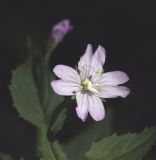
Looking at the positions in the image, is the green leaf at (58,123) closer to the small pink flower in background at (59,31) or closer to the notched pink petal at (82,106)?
the notched pink petal at (82,106)

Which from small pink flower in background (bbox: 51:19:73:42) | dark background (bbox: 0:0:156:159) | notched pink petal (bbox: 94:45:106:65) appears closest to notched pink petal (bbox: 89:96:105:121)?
notched pink petal (bbox: 94:45:106:65)

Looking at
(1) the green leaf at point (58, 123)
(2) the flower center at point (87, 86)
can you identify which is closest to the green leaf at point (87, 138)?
(1) the green leaf at point (58, 123)

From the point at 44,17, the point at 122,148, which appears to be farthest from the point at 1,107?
the point at 122,148

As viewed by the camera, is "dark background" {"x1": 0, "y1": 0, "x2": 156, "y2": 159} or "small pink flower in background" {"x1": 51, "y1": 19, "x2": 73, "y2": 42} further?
"dark background" {"x1": 0, "y1": 0, "x2": 156, "y2": 159}

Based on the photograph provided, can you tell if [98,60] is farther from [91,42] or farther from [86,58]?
[91,42]

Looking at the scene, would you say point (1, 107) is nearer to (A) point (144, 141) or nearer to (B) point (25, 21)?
(B) point (25, 21)

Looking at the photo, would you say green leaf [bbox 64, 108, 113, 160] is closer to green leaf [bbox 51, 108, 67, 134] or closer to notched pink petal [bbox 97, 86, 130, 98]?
green leaf [bbox 51, 108, 67, 134]
